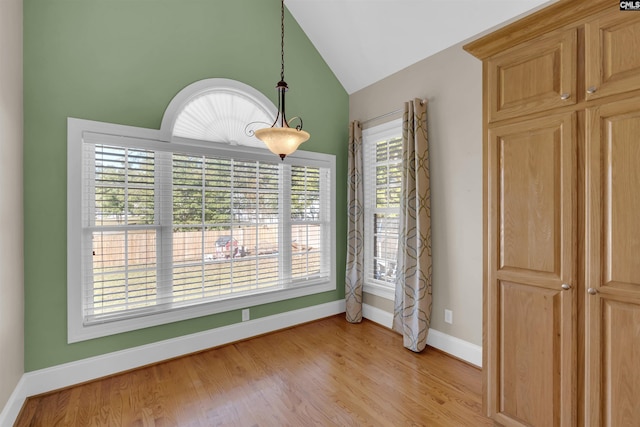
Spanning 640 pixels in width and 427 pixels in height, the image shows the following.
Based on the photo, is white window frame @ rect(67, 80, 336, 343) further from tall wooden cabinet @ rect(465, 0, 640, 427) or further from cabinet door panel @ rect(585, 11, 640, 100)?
cabinet door panel @ rect(585, 11, 640, 100)

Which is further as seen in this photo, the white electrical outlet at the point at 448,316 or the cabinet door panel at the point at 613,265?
the white electrical outlet at the point at 448,316

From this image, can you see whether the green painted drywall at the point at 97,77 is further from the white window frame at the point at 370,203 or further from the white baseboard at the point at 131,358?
the white window frame at the point at 370,203

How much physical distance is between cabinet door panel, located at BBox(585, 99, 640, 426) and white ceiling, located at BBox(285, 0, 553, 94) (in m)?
Answer: 1.50

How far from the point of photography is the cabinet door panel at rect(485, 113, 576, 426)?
150 centimetres

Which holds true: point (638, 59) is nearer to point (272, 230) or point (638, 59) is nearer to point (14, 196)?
point (272, 230)

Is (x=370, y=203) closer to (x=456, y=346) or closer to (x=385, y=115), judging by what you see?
(x=385, y=115)

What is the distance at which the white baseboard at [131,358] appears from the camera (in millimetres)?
2127

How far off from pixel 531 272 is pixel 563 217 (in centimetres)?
34

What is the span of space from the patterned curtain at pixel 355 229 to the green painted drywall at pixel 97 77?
3.52 feet


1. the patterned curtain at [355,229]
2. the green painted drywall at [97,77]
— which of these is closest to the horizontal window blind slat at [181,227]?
the green painted drywall at [97,77]

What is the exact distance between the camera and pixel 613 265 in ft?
4.49

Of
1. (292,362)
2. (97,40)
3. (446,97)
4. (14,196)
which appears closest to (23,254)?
(14,196)

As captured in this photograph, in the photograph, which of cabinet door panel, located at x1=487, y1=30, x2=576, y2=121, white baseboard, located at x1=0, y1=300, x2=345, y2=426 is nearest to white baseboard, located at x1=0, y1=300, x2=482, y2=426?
white baseboard, located at x1=0, y1=300, x2=345, y2=426

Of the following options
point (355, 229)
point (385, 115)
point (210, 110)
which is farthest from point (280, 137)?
point (355, 229)
